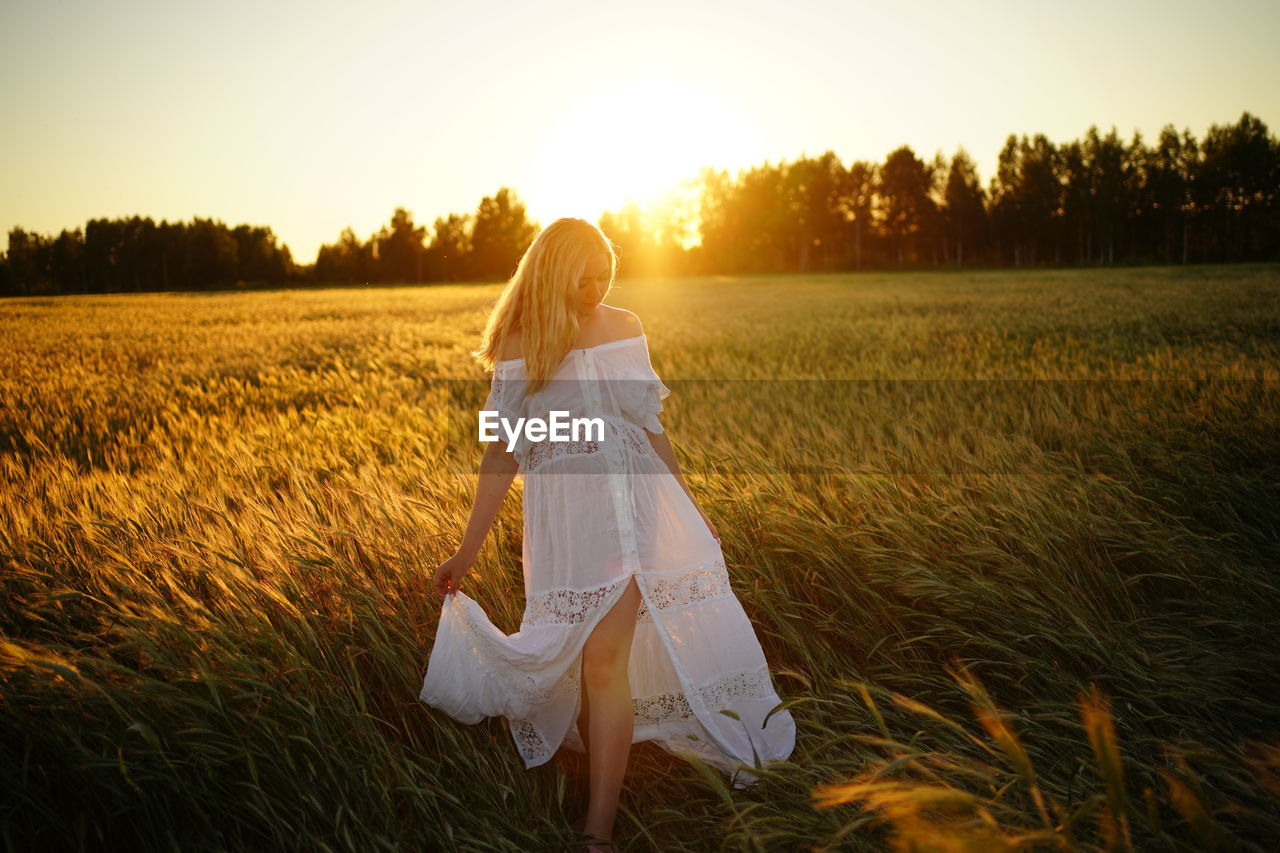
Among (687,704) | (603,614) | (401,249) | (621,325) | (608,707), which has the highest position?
(401,249)

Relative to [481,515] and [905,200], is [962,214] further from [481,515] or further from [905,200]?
[481,515]

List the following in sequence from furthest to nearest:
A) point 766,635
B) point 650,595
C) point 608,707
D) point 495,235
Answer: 1. point 495,235
2. point 766,635
3. point 650,595
4. point 608,707

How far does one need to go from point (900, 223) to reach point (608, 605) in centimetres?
7619

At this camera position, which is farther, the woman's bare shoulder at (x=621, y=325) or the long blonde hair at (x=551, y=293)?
the woman's bare shoulder at (x=621, y=325)

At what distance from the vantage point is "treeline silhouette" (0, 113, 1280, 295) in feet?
189

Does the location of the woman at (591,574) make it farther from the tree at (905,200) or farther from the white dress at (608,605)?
the tree at (905,200)

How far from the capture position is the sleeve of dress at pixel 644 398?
2.31m

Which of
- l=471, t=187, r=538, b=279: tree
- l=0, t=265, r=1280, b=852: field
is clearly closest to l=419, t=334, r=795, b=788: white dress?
l=0, t=265, r=1280, b=852: field

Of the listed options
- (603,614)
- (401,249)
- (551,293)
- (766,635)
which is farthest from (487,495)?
(401,249)

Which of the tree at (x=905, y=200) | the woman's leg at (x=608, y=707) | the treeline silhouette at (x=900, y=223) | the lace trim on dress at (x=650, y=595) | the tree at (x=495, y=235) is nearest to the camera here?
the woman's leg at (x=608, y=707)

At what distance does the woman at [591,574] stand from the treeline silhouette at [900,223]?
167ft

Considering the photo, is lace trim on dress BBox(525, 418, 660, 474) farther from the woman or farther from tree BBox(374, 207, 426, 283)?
tree BBox(374, 207, 426, 283)

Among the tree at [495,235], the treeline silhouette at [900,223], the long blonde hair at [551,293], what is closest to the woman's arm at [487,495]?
the long blonde hair at [551,293]

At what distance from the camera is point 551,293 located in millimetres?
2178
